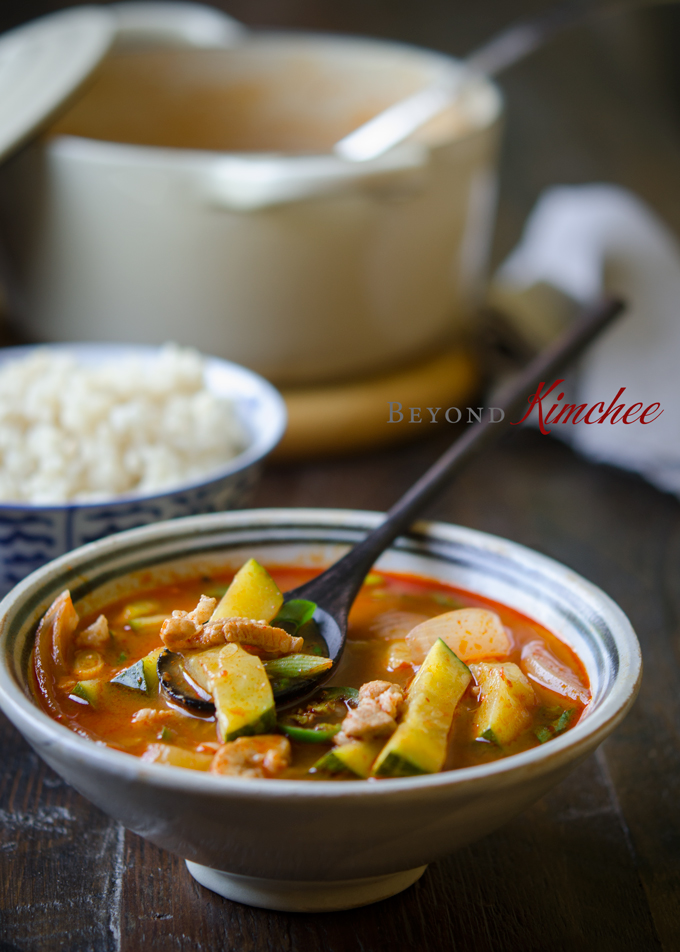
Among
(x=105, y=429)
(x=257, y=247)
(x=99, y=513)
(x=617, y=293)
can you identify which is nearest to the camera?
(x=99, y=513)

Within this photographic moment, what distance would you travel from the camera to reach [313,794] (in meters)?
0.74

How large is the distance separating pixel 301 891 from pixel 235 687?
21 cm

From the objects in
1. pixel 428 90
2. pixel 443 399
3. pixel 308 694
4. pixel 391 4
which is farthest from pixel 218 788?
pixel 391 4

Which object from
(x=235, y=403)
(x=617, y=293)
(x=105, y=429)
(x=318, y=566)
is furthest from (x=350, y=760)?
(x=617, y=293)

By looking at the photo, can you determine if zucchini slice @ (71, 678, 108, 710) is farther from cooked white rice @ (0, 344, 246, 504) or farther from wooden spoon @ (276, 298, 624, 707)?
cooked white rice @ (0, 344, 246, 504)

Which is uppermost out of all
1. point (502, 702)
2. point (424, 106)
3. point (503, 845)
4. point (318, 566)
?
point (424, 106)

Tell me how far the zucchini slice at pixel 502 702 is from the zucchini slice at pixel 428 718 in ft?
0.08

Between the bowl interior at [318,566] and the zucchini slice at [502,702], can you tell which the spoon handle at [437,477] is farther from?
the zucchini slice at [502,702]

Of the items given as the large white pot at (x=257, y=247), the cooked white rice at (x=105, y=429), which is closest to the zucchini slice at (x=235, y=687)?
the cooked white rice at (x=105, y=429)

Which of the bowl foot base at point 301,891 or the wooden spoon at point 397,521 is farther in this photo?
the wooden spoon at point 397,521

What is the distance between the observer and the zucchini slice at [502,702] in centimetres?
94

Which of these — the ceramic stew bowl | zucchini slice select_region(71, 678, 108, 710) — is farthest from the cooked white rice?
zucchini slice select_region(71, 678, 108, 710)

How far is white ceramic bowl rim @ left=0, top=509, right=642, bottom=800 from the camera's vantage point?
2.48ft

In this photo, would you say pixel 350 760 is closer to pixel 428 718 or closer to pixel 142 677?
pixel 428 718
